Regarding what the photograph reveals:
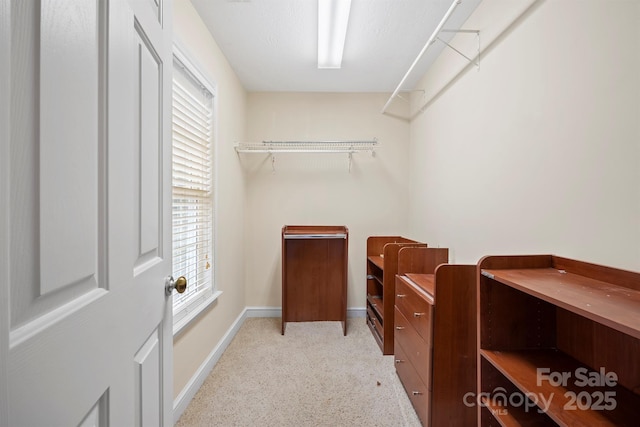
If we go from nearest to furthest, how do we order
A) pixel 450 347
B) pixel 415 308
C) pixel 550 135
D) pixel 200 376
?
pixel 550 135 < pixel 450 347 < pixel 415 308 < pixel 200 376

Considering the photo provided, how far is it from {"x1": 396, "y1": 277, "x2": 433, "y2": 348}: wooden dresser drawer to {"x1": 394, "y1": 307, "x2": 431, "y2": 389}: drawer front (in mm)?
40

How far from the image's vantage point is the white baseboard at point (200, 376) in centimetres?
167

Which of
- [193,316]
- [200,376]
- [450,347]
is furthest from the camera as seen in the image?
[200,376]

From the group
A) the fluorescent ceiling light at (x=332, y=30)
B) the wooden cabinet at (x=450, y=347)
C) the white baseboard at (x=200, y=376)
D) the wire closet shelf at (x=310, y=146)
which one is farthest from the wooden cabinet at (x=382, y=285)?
the fluorescent ceiling light at (x=332, y=30)

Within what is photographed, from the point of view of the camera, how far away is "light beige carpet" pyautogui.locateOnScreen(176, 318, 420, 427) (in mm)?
1690

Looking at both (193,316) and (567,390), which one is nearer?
(567,390)

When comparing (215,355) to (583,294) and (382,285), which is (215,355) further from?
(583,294)

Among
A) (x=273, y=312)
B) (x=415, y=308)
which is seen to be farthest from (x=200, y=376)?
(x=415, y=308)

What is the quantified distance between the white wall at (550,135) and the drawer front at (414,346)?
629 mm

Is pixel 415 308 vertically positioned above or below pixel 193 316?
above

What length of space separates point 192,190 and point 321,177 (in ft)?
5.09

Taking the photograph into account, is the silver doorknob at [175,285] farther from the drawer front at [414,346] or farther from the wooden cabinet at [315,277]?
the wooden cabinet at [315,277]

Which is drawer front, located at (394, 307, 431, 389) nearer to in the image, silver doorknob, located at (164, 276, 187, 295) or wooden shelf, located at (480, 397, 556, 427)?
wooden shelf, located at (480, 397, 556, 427)

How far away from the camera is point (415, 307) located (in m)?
1.71
